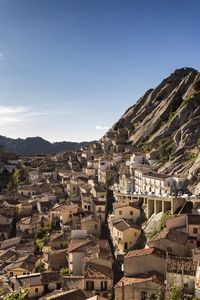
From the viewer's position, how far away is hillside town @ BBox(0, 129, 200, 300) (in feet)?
139

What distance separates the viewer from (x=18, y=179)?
119188 mm

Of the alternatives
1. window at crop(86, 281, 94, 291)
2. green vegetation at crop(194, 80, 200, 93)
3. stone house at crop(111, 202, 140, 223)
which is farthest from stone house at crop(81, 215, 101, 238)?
green vegetation at crop(194, 80, 200, 93)

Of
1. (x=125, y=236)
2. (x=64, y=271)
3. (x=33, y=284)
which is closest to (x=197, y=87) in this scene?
(x=125, y=236)

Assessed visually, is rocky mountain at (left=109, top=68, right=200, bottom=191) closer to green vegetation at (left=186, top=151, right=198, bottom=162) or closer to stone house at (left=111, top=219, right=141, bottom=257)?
green vegetation at (left=186, top=151, right=198, bottom=162)

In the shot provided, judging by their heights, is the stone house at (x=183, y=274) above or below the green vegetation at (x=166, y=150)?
below

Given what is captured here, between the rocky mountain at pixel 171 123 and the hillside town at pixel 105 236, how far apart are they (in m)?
4.20

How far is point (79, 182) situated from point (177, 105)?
37.1m

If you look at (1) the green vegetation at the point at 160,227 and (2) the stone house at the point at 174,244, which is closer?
(2) the stone house at the point at 174,244

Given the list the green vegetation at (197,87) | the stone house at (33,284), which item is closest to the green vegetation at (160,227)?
the stone house at (33,284)

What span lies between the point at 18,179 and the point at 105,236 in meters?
56.8

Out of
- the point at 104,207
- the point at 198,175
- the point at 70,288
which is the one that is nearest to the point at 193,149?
the point at 198,175

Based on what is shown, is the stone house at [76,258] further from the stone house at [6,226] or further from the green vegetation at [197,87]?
the green vegetation at [197,87]

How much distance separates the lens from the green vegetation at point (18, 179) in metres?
115

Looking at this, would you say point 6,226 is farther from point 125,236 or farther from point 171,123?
point 171,123
